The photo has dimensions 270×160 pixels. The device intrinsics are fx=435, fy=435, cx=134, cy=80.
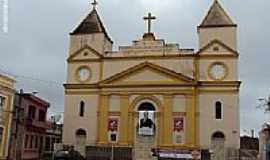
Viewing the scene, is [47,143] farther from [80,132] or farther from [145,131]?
[145,131]

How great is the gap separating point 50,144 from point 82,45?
44.5 feet

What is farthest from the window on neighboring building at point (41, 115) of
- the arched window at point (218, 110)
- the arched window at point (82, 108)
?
the arched window at point (218, 110)

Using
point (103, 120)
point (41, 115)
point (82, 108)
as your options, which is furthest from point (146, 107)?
point (41, 115)

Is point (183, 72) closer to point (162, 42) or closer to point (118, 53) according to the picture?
point (162, 42)

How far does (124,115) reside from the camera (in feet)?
145

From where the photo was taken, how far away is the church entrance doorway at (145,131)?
140 feet

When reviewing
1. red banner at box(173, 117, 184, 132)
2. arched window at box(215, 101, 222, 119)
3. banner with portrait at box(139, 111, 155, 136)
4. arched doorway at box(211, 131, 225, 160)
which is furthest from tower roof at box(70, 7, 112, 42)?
arched doorway at box(211, 131, 225, 160)

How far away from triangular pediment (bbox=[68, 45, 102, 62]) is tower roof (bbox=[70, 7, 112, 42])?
2079 mm

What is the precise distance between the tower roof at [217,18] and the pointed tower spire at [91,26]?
11039 millimetres

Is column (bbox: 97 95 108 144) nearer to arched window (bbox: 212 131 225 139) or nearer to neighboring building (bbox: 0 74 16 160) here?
neighboring building (bbox: 0 74 16 160)

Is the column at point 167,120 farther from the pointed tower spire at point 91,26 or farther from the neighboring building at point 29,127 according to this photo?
the neighboring building at point 29,127

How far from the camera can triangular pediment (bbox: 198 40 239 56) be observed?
4344 centimetres

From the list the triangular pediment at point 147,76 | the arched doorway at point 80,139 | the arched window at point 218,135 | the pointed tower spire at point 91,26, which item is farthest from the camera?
the pointed tower spire at point 91,26

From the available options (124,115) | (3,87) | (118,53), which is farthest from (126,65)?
(3,87)
